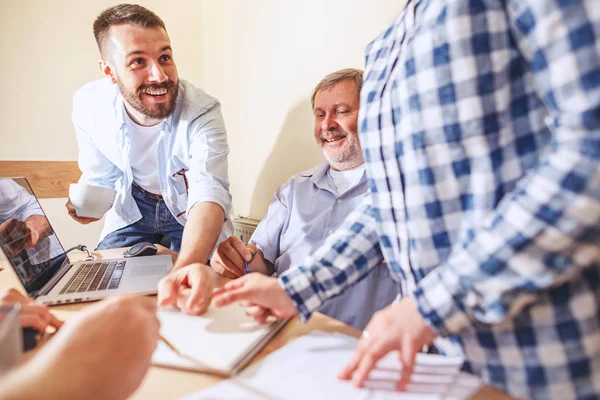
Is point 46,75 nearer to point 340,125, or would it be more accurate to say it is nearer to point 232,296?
point 340,125

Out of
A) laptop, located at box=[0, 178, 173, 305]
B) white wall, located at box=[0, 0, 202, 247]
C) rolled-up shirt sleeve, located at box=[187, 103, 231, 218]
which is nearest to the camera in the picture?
laptop, located at box=[0, 178, 173, 305]

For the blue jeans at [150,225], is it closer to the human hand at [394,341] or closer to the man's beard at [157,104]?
the man's beard at [157,104]

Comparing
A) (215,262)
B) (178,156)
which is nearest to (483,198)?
(215,262)

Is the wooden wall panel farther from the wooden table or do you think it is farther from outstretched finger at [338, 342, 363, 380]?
outstretched finger at [338, 342, 363, 380]

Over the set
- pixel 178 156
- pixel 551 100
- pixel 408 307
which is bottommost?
pixel 178 156

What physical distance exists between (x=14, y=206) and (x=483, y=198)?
3.65ft

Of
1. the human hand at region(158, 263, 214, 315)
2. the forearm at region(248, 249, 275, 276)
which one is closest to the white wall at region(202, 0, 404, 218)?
the forearm at region(248, 249, 275, 276)

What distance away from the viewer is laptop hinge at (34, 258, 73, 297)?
879mm

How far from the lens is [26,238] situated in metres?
0.97

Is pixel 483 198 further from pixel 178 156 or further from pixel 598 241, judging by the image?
pixel 178 156

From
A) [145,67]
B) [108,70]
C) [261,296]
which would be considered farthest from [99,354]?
[108,70]

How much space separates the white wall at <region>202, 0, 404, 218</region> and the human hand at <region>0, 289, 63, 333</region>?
3.98 feet

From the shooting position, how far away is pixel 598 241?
1.32 feet

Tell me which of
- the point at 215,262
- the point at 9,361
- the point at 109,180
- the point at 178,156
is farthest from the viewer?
the point at 109,180
